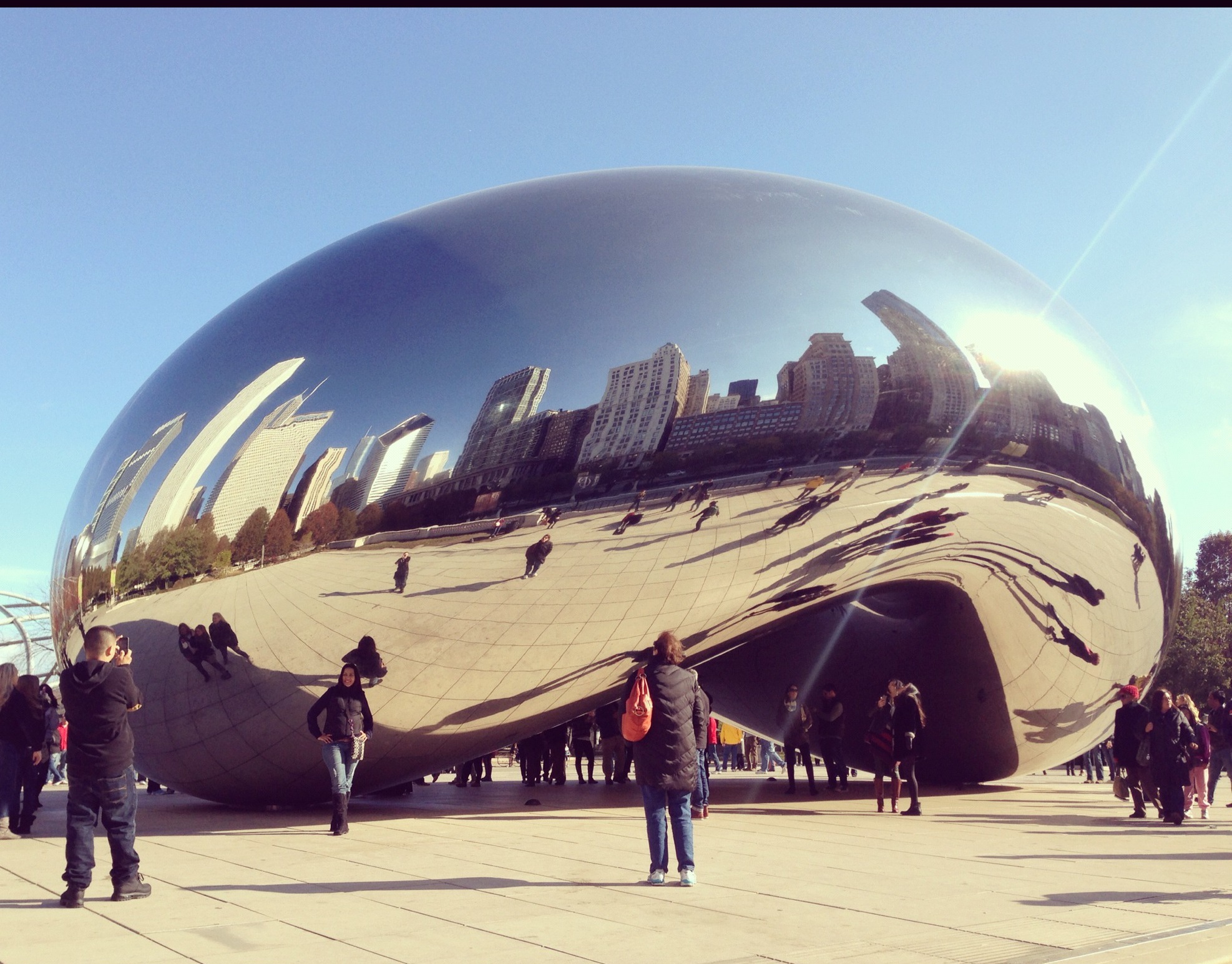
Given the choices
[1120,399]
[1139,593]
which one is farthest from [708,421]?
[1139,593]

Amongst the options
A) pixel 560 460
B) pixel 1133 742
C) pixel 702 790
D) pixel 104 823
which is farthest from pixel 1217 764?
pixel 104 823

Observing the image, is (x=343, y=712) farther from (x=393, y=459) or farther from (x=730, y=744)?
(x=730, y=744)

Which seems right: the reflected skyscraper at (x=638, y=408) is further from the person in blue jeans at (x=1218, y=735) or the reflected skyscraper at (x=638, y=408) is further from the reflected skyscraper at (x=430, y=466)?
the person in blue jeans at (x=1218, y=735)

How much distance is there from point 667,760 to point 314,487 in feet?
10.0

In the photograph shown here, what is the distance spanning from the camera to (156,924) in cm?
479

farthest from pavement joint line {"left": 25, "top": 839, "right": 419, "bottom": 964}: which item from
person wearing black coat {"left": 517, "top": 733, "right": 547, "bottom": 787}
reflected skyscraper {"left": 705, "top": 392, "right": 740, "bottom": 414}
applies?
person wearing black coat {"left": 517, "top": 733, "right": 547, "bottom": 787}

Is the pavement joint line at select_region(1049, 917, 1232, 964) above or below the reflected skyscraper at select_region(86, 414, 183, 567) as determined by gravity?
below

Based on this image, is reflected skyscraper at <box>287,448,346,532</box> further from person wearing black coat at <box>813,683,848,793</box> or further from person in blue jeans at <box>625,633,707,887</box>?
person wearing black coat at <box>813,683,848,793</box>

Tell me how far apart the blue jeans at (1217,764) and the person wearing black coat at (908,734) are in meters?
3.82

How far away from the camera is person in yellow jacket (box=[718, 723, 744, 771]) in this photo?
20.9 m

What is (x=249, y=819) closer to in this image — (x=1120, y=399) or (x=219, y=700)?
(x=219, y=700)

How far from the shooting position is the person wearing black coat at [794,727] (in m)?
12.1

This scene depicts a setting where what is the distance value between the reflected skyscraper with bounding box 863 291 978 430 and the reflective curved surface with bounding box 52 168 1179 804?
0.02 metres

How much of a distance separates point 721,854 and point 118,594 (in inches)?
182
